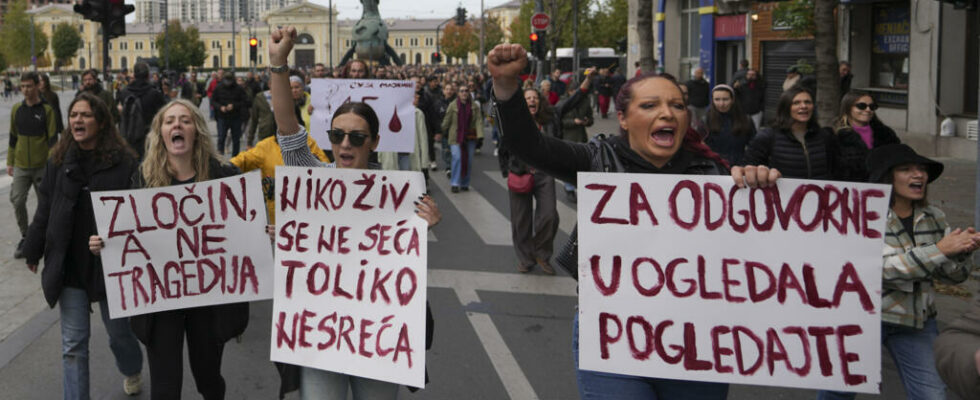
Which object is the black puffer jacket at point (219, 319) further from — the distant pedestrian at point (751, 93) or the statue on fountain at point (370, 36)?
the statue on fountain at point (370, 36)

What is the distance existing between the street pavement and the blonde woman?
3.63ft

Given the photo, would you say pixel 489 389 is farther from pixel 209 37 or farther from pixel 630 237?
pixel 209 37

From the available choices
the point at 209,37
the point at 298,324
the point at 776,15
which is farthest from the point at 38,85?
the point at 209,37

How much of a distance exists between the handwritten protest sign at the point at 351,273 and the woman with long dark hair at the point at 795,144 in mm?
3180

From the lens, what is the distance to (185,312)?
4504 mm

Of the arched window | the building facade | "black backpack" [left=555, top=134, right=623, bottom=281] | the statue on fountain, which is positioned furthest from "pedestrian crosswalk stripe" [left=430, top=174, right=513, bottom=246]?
the arched window

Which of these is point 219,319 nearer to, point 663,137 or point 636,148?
point 636,148

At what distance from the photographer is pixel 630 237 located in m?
3.18

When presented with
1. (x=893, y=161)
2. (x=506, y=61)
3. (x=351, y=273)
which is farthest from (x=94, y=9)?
(x=506, y=61)

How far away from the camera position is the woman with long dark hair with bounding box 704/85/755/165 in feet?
32.0

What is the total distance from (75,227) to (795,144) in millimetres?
4082

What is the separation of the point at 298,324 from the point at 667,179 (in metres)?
1.48

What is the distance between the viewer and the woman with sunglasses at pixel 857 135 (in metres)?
6.41

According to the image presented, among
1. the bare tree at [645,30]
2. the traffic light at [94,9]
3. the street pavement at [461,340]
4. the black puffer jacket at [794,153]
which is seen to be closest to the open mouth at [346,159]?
the street pavement at [461,340]
